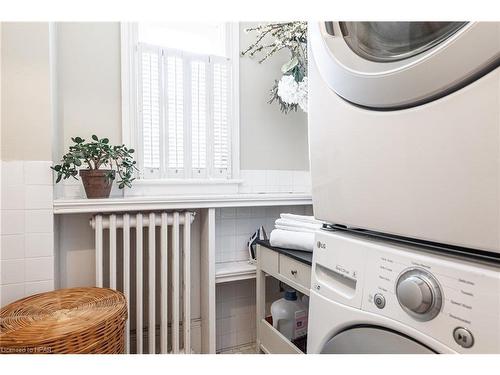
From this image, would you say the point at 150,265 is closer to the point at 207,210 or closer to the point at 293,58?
the point at 207,210

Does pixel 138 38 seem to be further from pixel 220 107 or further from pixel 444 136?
pixel 444 136

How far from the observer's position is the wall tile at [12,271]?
1214mm

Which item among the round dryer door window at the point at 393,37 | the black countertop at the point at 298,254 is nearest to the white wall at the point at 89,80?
the black countertop at the point at 298,254

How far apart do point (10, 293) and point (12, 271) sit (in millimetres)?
90

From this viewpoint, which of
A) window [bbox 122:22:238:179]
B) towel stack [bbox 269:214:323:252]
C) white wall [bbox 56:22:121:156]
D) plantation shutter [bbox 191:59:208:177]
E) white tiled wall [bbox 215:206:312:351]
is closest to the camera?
towel stack [bbox 269:214:323:252]

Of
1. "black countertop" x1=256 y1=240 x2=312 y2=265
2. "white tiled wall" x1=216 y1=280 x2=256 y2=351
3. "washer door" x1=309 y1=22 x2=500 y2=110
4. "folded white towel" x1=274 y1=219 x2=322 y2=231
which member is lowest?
"white tiled wall" x1=216 y1=280 x2=256 y2=351

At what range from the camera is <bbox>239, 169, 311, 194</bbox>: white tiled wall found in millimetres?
1890

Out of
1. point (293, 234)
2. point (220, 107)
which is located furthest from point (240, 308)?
point (220, 107)

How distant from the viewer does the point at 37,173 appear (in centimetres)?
126

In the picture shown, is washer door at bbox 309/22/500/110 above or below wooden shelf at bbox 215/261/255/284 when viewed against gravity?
above

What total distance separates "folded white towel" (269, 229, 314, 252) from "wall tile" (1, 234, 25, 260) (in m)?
1.05

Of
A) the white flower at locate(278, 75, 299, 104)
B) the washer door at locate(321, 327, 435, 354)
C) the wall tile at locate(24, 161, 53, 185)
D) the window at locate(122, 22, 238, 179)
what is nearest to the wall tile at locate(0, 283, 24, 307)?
the wall tile at locate(24, 161, 53, 185)

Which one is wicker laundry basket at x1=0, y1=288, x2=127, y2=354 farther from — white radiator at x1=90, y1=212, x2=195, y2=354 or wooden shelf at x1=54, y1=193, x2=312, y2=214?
wooden shelf at x1=54, y1=193, x2=312, y2=214

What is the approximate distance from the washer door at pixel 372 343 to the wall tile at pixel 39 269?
121 cm
